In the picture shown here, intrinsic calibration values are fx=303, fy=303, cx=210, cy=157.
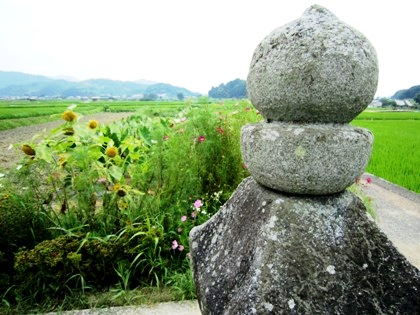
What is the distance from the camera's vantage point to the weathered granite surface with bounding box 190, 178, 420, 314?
3.95 ft

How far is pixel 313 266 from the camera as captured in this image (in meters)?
1.25

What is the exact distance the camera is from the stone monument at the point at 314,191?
1.20 meters

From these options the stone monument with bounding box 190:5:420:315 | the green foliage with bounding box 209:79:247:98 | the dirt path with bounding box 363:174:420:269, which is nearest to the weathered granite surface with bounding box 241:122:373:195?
the stone monument with bounding box 190:5:420:315

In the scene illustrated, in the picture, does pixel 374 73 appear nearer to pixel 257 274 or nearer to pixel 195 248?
pixel 257 274

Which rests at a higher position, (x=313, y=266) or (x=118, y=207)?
(x=313, y=266)

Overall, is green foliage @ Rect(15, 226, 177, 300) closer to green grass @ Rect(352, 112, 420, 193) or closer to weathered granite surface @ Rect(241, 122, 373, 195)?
weathered granite surface @ Rect(241, 122, 373, 195)

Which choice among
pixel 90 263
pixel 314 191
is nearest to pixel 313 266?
pixel 314 191

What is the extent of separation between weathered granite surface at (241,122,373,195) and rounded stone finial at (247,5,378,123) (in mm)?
89

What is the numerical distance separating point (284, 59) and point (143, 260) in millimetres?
2455

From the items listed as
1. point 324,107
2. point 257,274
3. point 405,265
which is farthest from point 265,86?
point 405,265

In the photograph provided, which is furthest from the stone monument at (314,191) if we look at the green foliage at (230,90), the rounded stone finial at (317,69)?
the green foliage at (230,90)

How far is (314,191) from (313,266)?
308 millimetres

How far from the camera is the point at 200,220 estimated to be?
11.7 ft

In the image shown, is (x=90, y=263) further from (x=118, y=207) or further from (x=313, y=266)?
(x=313, y=266)
